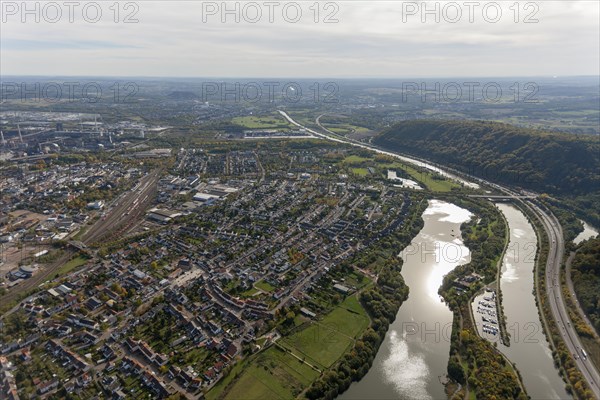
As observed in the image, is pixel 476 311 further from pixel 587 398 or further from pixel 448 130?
pixel 448 130

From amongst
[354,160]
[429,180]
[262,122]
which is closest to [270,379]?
[429,180]

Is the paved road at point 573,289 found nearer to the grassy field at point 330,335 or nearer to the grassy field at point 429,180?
the grassy field at point 330,335

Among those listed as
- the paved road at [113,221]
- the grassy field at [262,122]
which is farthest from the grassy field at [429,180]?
the grassy field at [262,122]

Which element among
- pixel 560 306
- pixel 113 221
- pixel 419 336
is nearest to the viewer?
pixel 419 336

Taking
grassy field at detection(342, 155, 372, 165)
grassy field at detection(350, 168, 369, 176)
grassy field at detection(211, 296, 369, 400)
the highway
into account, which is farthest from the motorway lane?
grassy field at detection(342, 155, 372, 165)

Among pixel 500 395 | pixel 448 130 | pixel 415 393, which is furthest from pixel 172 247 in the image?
pixel 448 130

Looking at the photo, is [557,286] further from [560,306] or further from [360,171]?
[360,171]
